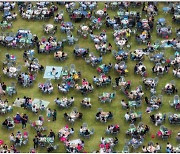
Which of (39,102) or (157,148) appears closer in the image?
(157,148)

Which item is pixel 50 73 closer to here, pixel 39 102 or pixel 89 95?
pixel 39 102

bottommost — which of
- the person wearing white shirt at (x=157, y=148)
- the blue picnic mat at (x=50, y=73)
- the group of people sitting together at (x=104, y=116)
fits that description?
the person wearing white shirt at (x=157, y=148)

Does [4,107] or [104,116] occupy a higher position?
[4,107]

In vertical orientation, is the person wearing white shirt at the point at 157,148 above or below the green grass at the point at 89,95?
below

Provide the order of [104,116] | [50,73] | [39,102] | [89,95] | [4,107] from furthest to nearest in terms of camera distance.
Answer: [50,73]
[89,95]
[39,102]
[4,107]
[104,116]

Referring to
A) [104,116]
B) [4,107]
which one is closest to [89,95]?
[104,116]

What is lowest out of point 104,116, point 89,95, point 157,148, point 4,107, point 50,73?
point 157,148

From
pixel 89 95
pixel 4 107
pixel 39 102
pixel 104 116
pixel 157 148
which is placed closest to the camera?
pixel 157 148

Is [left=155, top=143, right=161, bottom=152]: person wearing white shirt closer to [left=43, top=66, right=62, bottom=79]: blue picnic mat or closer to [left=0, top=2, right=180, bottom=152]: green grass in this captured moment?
[left=0, top=2, right=180, bottom=152]: green grass

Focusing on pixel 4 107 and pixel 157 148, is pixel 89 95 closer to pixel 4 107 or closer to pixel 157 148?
pixel 4 107

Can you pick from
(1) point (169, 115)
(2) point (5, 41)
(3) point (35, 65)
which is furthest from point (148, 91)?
(2) point (5, 41)

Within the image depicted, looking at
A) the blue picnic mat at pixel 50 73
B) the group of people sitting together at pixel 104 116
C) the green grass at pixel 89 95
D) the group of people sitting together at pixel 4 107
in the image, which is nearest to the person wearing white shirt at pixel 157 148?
the green grass at pixel 89 95

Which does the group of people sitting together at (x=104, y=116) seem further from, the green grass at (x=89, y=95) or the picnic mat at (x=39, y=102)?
the picnic mat at (x=39, y=102)
